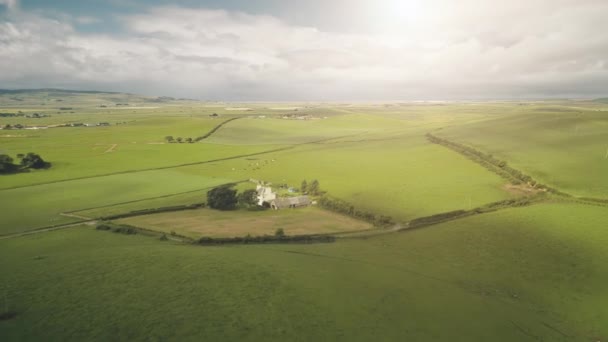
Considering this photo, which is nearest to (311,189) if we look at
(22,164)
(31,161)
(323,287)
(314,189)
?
(314,189)

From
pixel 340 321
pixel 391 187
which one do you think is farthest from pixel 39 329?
pixel 391 187

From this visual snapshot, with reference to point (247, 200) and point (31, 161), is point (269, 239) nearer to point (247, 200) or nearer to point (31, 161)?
point (247, 200)

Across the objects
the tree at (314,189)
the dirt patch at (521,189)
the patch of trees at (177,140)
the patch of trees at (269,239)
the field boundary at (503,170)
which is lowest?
the patch of trees at (269,239)

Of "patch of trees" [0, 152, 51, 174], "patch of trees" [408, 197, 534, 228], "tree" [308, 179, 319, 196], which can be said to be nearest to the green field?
"patch of trees" [408, 197, 534, 228]

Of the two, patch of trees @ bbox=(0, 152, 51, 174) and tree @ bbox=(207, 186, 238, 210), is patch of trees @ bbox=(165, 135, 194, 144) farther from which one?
tree @ bbox=(207, 186, 238, 210)

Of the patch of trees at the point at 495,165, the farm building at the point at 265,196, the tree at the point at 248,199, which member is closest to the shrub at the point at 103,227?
the tree at the point at 248,199

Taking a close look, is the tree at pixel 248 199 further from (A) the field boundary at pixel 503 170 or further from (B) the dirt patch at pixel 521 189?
(A) the field boundary at pixel 503 170
